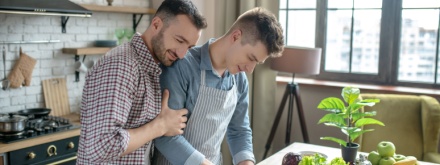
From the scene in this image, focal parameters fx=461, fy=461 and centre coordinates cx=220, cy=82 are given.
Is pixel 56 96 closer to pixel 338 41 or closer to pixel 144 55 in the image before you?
pixel 144 55

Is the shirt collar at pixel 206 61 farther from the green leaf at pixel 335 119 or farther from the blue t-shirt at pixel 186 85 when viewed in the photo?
the green leaf at pixel 335 119

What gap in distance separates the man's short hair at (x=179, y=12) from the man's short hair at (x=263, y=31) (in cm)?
19

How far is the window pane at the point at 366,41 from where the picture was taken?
3.83 metres

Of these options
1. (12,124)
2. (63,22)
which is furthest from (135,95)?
(63,22)

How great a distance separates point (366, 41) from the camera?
3.88 metres

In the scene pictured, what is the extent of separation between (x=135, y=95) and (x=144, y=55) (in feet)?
0.49

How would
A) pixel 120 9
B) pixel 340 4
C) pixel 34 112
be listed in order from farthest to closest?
1. pixel 340 4
2. pixel 120 9
3. pixel 34 112

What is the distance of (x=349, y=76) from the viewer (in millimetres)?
3979

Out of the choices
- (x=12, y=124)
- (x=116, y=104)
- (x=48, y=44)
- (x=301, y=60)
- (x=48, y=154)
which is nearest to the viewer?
(x=116, y=104)

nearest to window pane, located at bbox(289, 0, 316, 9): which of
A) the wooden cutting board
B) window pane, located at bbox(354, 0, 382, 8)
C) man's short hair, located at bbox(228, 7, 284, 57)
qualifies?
window pane, located at bbox(354, 0, 382, 8)

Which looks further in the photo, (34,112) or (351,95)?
(34,112)

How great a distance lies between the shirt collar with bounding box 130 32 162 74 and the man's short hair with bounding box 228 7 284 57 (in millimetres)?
361

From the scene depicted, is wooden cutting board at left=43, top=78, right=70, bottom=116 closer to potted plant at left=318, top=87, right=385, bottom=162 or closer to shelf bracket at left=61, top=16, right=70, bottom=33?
shelf bracket at left=61, top=16, right=70, bottom=33

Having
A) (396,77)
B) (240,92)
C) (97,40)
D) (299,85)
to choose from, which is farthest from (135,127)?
(396,77)
